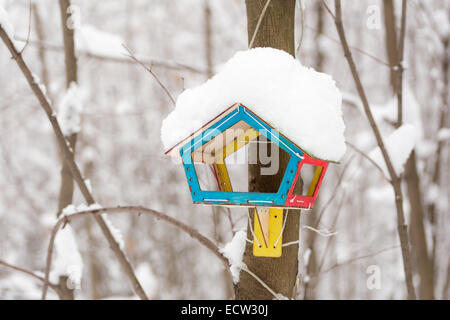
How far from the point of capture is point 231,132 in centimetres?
110

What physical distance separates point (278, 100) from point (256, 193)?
21 cm

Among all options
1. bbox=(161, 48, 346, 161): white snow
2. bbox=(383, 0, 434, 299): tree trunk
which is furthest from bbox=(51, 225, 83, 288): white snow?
bbox=(383, 0, 434, 299): tree trunk

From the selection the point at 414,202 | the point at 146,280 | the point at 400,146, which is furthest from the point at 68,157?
the point at 414,202

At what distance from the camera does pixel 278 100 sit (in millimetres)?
988

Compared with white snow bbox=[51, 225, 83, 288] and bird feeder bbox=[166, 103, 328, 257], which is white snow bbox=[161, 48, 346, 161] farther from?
white snow bbox=[51, 225, 83, 288]

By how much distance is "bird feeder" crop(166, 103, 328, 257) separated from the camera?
980 millimetres

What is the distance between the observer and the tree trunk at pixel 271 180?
105 centimetres

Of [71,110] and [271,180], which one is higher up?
[71,110]

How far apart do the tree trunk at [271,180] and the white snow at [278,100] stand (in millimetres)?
75

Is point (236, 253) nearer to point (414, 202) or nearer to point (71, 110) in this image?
point (71, 110)

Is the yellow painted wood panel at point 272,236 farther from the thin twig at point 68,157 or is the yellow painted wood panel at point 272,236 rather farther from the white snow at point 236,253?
the thin twig at point 68,157

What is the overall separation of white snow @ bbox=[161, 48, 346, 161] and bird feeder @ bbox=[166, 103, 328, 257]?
0.6 inches

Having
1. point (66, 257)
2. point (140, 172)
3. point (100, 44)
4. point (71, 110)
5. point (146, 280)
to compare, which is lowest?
point (146, 280)
